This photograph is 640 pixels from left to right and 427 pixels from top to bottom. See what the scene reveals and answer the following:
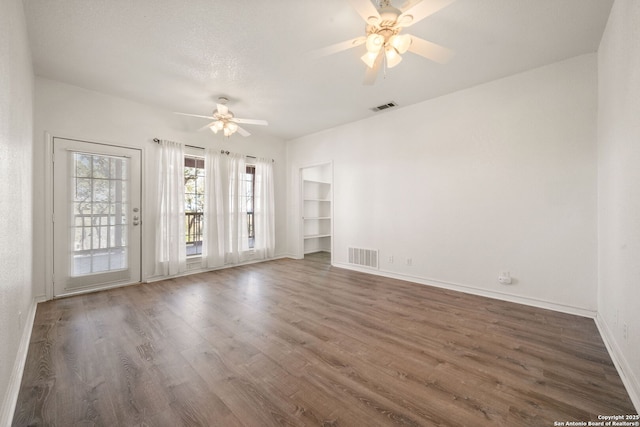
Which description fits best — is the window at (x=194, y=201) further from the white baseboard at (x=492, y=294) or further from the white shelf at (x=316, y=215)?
the white baseboard at (x=492, y=294)

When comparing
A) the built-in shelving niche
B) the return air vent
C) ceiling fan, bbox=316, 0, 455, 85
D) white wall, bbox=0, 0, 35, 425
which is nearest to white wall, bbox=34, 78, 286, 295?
white wall, bbox=0, 0, 35, 425

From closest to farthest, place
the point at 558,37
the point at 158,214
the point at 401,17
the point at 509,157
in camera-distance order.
A: the point at 401,17 → the point at 558,37 → the point at 509,157 → the point at 158,214

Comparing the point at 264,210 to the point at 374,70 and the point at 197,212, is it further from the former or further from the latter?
the point at 374,70

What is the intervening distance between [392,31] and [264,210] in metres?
4.54

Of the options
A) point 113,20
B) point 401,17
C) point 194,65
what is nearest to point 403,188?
point 401,17

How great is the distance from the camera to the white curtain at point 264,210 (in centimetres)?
589

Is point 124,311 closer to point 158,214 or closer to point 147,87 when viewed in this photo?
point 158,214

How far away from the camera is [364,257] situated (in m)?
4.97

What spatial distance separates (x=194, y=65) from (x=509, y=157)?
4190 millimetres

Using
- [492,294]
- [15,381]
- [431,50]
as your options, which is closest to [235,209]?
[15,381]

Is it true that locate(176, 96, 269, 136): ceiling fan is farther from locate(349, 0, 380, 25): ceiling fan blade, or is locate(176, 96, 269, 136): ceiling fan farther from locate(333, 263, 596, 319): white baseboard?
locate(333, 263, 596, 319): white baseboard

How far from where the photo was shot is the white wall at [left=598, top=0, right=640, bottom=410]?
5.56 feet

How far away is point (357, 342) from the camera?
2.34 meters

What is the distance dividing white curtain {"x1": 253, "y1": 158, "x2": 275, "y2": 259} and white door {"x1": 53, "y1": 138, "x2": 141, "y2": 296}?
2.27 meters
